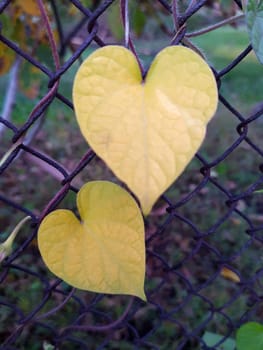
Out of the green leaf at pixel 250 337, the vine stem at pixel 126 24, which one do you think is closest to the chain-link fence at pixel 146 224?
the vine stem at pixel 126 24

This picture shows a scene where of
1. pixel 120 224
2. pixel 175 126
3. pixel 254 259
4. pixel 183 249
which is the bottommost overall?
pixel 254 259

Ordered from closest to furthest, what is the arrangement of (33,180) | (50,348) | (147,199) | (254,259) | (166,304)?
(147,199)
(50,348)
(166,304)
(254,259)
(33,180)

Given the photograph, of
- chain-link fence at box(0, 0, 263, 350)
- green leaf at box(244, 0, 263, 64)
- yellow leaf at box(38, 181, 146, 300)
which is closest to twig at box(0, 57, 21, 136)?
chain-link fence at box(0, 0, 263, 350)

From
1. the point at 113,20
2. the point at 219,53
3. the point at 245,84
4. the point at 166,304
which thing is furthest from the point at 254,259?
the point at 219,53

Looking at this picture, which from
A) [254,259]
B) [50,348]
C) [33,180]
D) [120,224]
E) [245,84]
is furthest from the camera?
[245,84]

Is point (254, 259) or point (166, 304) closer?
point (166, 304)

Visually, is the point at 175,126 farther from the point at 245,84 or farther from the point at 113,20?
the point at 245,84

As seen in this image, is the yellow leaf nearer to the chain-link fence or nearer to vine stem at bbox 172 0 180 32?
the chain-link fence
